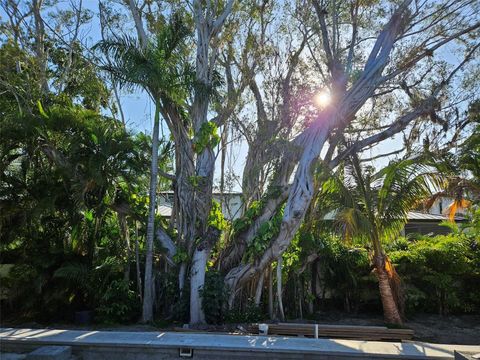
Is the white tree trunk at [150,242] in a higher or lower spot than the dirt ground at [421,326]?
higher

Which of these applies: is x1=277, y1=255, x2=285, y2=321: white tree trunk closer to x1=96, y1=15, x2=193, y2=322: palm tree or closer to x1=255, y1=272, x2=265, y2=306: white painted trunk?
x1=255, y1=272, x2=265, y2=306: white painted trunk

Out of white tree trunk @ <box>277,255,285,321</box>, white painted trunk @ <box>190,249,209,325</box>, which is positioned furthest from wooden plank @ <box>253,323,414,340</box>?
white tree trunk @ <box>277,255,285,321</box>

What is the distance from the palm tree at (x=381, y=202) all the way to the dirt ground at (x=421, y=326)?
74 cm

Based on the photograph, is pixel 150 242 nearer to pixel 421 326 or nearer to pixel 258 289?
pixel 258 289

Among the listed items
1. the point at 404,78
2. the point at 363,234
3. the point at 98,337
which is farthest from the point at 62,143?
the point at 404,78

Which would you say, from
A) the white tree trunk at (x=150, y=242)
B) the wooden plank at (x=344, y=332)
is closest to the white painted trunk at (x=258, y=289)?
the wooden plank at (x=344, y=332)

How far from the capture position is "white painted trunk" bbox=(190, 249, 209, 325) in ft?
31.7

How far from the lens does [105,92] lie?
14.2 m

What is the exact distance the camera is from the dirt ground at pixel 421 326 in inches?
364

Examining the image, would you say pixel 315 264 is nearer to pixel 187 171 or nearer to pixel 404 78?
pixel 187 171

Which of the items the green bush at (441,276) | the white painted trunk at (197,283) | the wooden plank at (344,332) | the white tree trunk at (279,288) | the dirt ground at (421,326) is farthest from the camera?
the green bush at (441,276)

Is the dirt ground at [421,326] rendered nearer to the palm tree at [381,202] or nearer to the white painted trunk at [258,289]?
the palm tree at [381,202]

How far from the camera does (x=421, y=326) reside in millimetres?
10844

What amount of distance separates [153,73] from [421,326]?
892 centimetres
